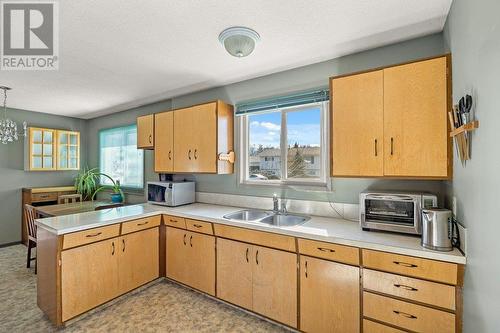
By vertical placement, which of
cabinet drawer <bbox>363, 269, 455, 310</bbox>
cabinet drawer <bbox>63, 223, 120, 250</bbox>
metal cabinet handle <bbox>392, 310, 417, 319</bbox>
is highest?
cabinet drawer <bbox>63, 223, 120, 250</bbox>

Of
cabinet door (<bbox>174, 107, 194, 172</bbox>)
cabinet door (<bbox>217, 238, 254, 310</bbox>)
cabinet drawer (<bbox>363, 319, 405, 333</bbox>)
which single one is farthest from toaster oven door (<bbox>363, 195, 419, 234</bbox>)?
cabinet door (<bbox>174, 107, 194, 172</bbox>)

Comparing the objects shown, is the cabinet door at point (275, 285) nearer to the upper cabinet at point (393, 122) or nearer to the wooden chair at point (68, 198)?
the upper cabinet at point (393, 122)

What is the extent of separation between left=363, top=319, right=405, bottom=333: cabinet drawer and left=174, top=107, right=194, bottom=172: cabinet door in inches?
91.8

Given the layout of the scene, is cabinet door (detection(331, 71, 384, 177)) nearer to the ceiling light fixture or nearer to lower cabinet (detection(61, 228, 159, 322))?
the ceiling light fixture

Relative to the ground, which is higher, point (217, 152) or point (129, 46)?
point (129, 46)

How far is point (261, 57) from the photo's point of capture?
237 cm

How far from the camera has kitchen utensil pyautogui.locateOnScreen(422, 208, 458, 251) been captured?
1.43 meters

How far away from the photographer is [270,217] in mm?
2506

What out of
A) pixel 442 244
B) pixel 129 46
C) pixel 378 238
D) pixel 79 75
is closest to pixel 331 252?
pixel 378 238

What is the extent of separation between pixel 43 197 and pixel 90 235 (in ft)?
9.86

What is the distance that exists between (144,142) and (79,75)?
1128mm

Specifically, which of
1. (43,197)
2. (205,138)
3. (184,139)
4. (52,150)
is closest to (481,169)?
(205,138)

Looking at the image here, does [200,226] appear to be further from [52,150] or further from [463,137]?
[52,150]

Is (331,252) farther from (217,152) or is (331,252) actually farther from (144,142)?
(144,142)
